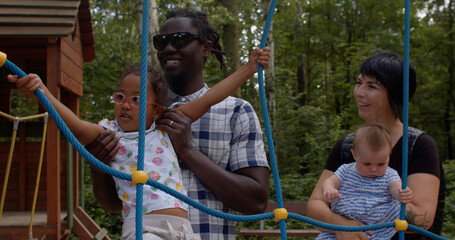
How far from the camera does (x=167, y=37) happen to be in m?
1.79

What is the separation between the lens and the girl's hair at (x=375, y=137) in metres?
1.75

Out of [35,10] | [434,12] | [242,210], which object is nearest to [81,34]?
[35,10]

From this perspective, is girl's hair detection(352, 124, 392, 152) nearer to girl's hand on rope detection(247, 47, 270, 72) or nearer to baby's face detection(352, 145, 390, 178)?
baby's face detection(352, 145, 390, 178)

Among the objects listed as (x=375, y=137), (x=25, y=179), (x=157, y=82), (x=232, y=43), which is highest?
(x=232, y=43)

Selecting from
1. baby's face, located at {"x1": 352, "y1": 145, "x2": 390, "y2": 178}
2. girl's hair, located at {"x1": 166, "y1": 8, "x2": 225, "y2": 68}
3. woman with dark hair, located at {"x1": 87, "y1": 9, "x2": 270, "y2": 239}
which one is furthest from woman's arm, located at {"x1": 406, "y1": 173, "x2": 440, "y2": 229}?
girl's hair, located at {"x1": 166, "y1": 8, "x2": 225, "y2": 68}

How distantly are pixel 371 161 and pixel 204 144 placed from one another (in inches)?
27.5

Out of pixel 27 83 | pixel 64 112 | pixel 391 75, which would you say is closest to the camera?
pixel 27 83

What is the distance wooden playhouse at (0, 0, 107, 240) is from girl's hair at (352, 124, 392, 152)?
300 cm

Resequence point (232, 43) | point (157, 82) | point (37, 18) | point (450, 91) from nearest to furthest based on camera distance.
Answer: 1. point (157, 82)
2. point (37, 18)
3. point (232, 43)
4. point (450, 91)

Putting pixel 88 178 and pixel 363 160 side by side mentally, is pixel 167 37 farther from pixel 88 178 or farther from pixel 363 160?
pixel 88 178

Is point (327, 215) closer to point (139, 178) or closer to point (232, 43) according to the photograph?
point (139, 178)

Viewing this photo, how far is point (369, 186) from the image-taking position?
1815 millimetres

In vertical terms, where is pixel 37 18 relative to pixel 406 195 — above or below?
above

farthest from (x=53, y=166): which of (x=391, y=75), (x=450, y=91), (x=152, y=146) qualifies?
(x=450, y=91)
